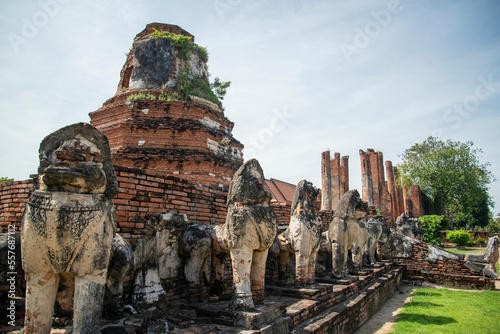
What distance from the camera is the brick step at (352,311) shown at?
4.23 m

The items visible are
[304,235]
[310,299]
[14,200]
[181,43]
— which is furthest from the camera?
[181,43]

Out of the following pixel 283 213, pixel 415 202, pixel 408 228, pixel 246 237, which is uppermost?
pixel 415 202

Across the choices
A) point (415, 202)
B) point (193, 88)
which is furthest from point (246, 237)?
point (415, 202)

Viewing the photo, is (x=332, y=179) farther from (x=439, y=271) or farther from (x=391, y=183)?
(x=439, y=271)

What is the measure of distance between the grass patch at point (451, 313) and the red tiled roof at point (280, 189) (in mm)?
11500

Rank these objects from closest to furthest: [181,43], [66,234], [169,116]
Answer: [66,234], [169,116], [181,43]

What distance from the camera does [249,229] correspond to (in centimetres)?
389

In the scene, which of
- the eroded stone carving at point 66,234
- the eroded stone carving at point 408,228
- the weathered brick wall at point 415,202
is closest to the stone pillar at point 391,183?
the weathered brick wall at point 415,202

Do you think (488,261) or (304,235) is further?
(488,261)

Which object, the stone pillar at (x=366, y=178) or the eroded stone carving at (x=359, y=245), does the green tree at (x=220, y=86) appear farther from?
the stone pillar at (x=366, y=178)

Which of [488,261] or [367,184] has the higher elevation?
[367,184]

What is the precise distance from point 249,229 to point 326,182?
85.9 feet

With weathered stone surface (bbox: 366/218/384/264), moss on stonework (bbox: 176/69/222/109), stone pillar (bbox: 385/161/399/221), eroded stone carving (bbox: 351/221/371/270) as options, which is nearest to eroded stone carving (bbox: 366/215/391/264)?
weathered stone surface (bbox: 366/218/384/264)

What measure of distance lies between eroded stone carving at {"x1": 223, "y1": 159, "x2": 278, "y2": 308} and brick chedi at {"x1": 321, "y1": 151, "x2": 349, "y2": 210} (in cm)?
2521
